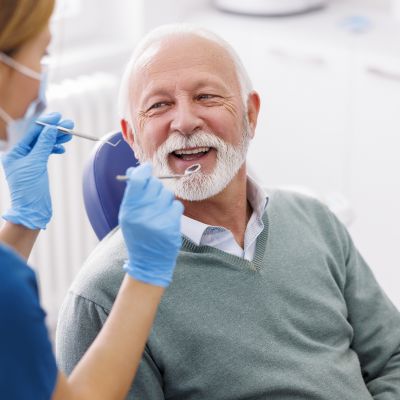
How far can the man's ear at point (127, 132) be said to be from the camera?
74.0 inches

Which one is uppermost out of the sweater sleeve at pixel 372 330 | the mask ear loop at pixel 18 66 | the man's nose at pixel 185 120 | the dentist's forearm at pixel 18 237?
the mask ear loop at pixel 18 66

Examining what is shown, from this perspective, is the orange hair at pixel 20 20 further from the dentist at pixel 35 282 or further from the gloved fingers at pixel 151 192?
the gloved fingers at pixel 151 192

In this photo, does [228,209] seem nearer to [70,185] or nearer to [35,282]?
[35,282]

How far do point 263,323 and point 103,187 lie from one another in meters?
0.48

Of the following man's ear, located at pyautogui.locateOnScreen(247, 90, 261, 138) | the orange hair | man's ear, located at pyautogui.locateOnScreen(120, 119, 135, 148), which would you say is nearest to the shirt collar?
man's ear, located at pyautogui.locateOnScreen(247, 90, 261, 138)

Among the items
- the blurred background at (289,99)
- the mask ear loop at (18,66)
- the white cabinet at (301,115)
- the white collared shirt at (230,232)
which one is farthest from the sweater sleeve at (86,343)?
the white cabinet at (301,115)

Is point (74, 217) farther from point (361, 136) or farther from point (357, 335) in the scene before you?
point (357, 335)

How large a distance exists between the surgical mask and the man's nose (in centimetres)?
44

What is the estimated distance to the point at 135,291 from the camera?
1371 millimetres

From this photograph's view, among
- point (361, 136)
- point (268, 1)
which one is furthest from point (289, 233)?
point (268, 1)

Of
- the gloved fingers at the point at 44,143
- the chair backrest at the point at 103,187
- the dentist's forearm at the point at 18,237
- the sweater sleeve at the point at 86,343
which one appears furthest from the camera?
the chair backrest at the point at 103,187

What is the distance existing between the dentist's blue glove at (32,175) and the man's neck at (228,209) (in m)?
0.30

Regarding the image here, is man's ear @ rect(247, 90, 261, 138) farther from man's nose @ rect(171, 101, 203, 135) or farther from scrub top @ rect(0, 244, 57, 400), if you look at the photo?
scrub top @ rect(0, 244, 57, 400)

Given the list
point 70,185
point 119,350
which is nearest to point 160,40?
point 119,350
